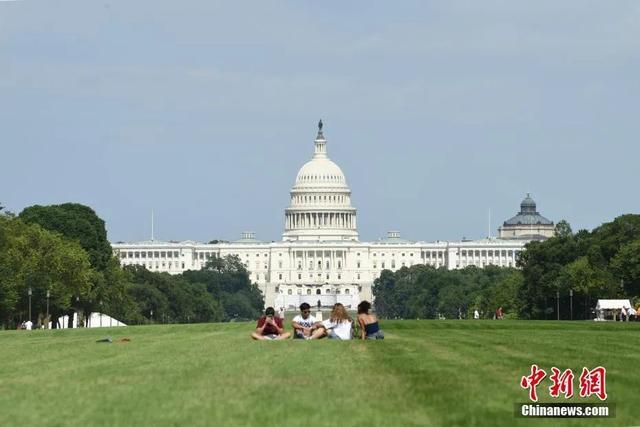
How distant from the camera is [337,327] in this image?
39.7 meters

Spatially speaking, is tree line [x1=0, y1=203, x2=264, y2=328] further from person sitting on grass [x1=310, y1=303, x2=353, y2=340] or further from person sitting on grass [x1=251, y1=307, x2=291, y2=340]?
person sitting on grass [x1=310, y1=303, x2=353, y2=340]

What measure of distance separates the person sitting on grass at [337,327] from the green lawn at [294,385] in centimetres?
513

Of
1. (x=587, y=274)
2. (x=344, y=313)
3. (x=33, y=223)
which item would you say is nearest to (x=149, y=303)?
(x=33, y=223)

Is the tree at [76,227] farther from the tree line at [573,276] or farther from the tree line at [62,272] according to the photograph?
the tree line at [573,276]

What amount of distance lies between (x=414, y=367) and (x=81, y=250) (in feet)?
295

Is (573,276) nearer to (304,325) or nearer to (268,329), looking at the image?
(304,325)

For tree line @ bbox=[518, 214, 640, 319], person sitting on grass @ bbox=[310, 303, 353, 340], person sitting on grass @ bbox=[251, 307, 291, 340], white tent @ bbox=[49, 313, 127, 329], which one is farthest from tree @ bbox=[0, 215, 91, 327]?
person sitting on grass @ bbox=[310, 303, 353, 340]

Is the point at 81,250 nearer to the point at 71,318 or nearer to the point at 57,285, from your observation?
the point at 71,318

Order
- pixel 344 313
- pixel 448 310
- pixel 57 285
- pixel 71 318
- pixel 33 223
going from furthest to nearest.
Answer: pixel 448 310 → pixel 33 223 → pixel 71 318 → pixel 57 285 → pixel 344 313

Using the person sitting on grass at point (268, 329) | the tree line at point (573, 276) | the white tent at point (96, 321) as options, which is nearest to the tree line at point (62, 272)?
the white tent at point (96, 321)

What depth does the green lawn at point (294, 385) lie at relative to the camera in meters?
19.1

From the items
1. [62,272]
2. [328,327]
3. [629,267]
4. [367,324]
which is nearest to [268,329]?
[328,327]

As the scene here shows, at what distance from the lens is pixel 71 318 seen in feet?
370

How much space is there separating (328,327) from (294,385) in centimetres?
1712
